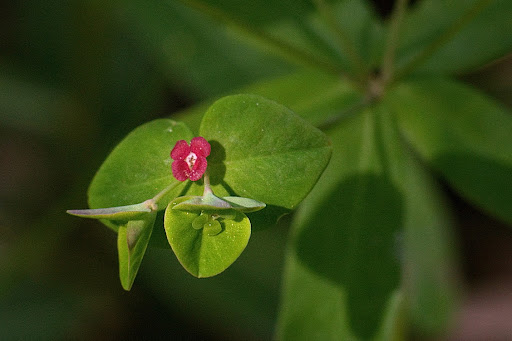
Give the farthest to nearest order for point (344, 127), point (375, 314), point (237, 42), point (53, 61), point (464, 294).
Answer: point (53, 61)
point (464, 294)
point (237, 42)
point (344, 127)
point (375, 314)

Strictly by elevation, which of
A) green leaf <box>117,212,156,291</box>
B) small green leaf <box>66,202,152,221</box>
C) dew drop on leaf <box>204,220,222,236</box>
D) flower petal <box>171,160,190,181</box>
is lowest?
green leaf <box>117,212,156,291</box>

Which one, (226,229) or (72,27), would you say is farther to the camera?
(72,27)

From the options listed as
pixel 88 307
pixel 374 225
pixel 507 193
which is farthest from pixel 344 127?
pixel 88 307

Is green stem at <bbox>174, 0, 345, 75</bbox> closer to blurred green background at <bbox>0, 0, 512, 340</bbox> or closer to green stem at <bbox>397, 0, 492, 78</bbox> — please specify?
green stem at <bbox>397, 0, 492, 78</bbox>

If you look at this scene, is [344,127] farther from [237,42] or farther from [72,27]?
[72,27]

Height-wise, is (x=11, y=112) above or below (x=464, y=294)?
above

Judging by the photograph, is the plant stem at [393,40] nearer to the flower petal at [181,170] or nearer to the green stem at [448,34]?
the green stem at [448,34]

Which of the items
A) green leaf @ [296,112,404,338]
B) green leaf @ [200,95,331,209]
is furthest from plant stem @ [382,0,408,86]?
green leaf @ [200,95,331,209]
